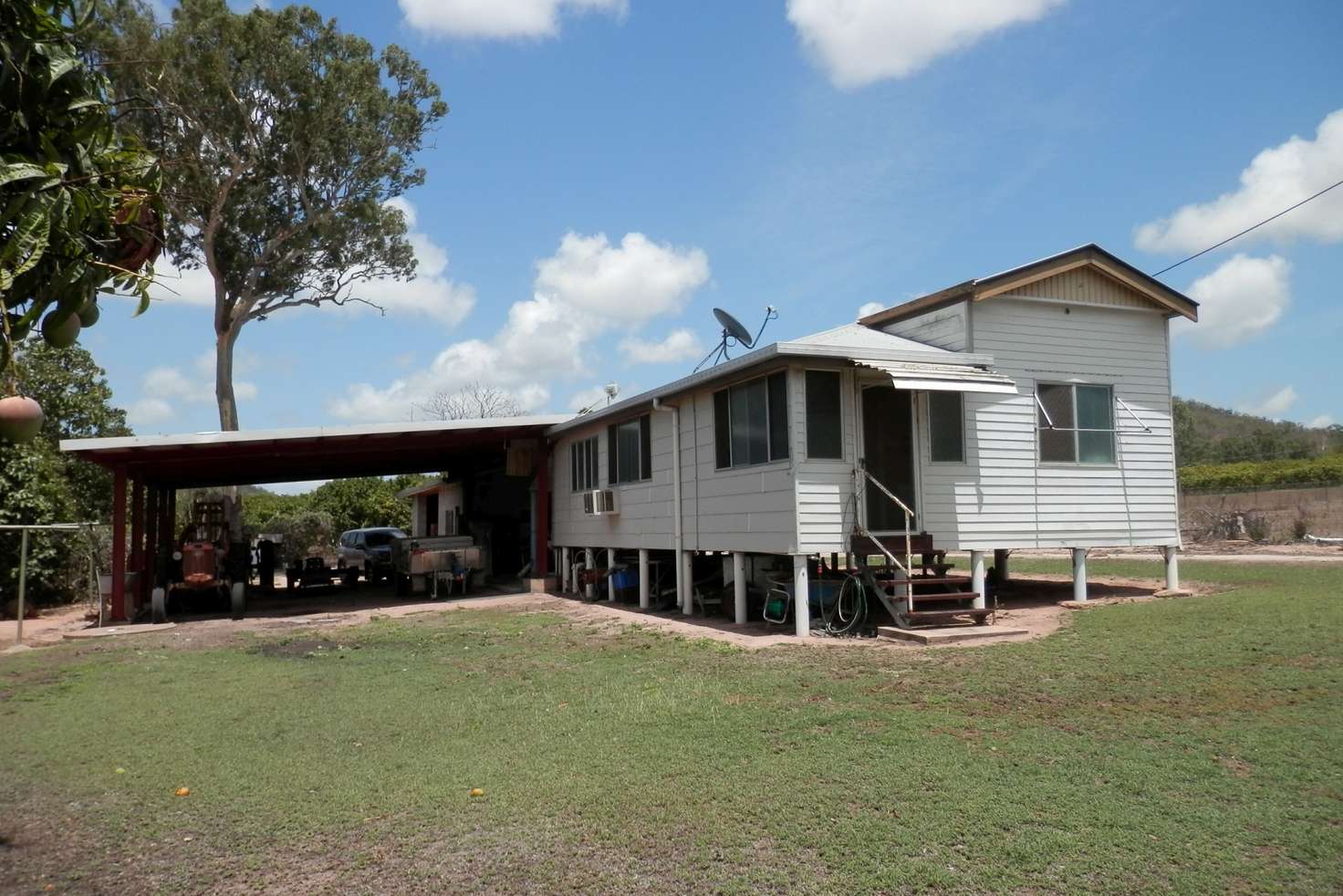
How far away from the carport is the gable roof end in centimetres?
804

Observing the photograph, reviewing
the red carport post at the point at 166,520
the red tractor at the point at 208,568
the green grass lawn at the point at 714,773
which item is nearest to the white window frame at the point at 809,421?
the green grass lawn at the point at 714,773

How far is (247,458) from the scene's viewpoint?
65.0ft

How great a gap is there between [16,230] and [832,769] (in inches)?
188

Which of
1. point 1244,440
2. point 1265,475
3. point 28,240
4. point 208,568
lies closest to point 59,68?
point 28,240

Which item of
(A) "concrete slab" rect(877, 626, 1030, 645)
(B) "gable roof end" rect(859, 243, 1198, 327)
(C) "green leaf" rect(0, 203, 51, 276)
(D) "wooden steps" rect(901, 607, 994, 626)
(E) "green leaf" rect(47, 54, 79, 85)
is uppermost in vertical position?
(B) "gable roof end" rect(859, 243, 1198, 327)

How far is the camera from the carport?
16453 mm

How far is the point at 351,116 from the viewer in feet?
79.8

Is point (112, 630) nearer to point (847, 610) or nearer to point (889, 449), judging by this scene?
point (847, 610)

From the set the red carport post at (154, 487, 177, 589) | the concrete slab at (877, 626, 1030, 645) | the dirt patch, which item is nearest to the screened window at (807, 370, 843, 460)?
the concrete slab at (877, 626, 1030, 645)

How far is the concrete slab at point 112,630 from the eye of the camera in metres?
14.8

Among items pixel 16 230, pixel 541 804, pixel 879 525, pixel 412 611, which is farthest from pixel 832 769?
pixel 412 611

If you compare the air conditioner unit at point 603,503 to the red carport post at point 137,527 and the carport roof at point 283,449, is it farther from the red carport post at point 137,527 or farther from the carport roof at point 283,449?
the red carport post at point 137,527

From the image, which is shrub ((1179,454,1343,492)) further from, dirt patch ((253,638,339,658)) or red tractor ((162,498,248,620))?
red tractor ((162,498,248,620))

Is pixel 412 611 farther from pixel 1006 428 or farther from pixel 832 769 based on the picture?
pixel 832 769
